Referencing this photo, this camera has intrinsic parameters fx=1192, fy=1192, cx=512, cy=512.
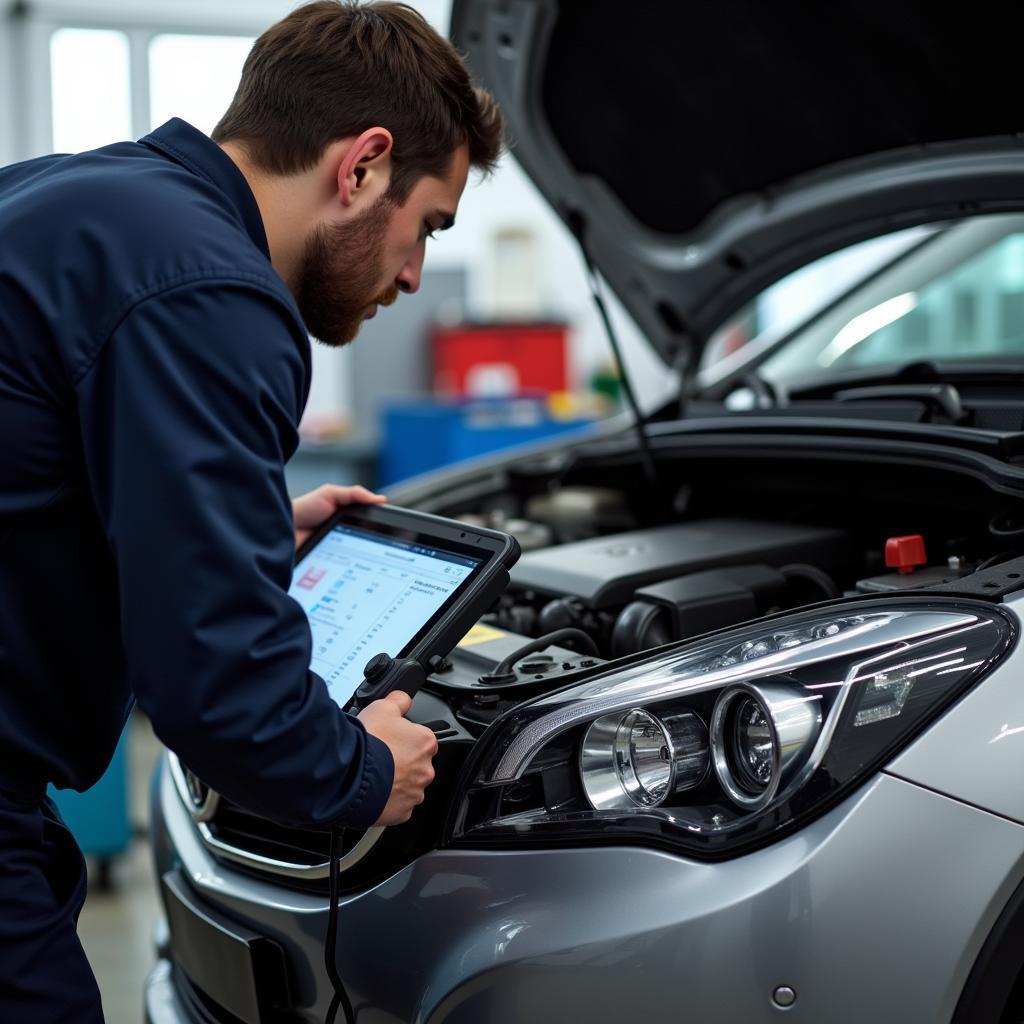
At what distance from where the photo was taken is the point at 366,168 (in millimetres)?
1199

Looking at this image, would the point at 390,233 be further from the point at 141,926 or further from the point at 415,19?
the point at 141,926

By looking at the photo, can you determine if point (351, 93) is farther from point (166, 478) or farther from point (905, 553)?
point (905, 553)

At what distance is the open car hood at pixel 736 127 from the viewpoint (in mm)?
1946

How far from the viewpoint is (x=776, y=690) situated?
1122mm

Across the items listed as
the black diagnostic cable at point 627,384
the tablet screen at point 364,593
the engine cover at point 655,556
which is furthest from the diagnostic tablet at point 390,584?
the black diagnostic cable at point 627,384

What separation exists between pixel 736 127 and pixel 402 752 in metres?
A: 1.55

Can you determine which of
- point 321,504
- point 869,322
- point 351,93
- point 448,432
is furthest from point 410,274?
point 448,432

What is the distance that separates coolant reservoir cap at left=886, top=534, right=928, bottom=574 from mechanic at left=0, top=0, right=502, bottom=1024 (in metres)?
0.67

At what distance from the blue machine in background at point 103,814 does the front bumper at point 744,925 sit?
1924 mm

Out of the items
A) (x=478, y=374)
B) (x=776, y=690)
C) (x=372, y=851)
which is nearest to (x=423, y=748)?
(x=372, y=851)

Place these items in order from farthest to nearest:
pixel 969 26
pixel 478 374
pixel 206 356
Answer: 1. pixel 478 374
2. pixel 969 26
3. pixel 206 356

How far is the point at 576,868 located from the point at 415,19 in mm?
925

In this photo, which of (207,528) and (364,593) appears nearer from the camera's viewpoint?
(207,528)

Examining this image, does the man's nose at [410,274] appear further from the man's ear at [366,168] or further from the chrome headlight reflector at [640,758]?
the chrome headlight reflector at [640,758]
